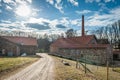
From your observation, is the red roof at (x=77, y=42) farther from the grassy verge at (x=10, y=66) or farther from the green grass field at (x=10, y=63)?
the grassy verge at (x=10, y=66)

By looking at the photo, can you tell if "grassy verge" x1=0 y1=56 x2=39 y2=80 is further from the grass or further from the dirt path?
the grass

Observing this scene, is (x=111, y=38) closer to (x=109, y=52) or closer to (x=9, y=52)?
(x=109, y=52)

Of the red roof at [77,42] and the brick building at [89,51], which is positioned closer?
the brick building at [89,51]

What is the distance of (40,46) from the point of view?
9050 cm

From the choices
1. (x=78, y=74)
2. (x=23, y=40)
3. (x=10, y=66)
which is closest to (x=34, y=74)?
(x=78, y=74)

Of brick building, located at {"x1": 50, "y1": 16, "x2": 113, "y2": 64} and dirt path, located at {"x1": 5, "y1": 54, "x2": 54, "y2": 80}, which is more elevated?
brick building, located at {"x1": 50, "y1": 16, "x2": 113, "y2": 64}

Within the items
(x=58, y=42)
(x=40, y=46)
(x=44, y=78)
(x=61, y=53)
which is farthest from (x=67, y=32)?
(x=44, y=78)

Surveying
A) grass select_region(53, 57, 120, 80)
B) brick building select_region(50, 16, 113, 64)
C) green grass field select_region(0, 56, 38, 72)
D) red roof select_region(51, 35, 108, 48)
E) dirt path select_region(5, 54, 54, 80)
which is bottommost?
grass select_region(53, 57, 120, 80)

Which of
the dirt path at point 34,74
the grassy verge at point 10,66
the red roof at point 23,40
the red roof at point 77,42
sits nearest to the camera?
the dirt path at point 34,74

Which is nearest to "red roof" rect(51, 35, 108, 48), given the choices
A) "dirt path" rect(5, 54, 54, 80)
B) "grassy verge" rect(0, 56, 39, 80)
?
"grassy verge" rect(0, 56, 39, 80)

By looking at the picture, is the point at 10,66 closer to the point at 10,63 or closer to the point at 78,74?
the point at 10,63

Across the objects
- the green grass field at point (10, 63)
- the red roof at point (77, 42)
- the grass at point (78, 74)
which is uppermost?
the red roof at point (77, 42)

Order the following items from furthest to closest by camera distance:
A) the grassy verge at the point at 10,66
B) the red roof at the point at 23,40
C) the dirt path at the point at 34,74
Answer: the red roof at the point at 23,40 → the grassy verge at the point at 10,66 → the dirt path at the point at 34,74

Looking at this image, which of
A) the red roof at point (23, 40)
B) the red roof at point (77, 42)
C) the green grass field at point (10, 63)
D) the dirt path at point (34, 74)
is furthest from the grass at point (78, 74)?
the red roof at point (23, 40)
